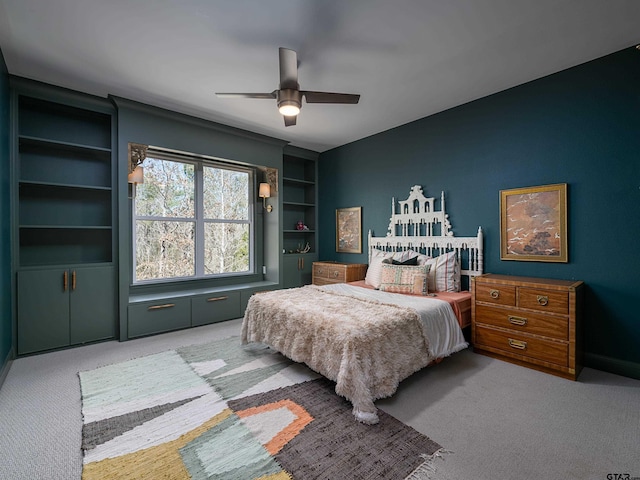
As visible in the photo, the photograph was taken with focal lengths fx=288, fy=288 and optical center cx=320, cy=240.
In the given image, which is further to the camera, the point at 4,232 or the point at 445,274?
the point at 445,274

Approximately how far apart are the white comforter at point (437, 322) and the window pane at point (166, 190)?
9.71 feet

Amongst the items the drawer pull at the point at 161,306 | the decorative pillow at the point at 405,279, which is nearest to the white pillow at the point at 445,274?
the decorative pillow at the point at 405,279

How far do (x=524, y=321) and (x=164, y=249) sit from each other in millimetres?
4390

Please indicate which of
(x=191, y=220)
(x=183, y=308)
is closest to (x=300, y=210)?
(x=191, y=220)

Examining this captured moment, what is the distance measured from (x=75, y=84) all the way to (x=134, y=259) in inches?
81.7

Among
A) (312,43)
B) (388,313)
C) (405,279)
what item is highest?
(312,43)

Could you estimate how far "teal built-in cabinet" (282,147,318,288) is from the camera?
525cm

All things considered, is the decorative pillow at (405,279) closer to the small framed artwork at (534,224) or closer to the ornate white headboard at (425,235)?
the ornate white headboard at (425,235)

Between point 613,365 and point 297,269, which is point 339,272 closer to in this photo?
point 297,269

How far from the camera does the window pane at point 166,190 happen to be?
3953 millimetres

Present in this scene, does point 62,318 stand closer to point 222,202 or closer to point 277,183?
point 222,202

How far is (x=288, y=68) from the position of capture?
232cm

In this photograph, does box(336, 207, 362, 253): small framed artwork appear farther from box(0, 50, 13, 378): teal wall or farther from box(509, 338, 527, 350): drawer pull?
box(0, 50, 13, 378): teal wall

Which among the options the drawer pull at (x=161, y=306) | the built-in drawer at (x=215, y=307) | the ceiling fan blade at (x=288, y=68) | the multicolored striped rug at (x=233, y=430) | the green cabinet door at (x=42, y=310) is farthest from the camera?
the built-in drawer at (x=215, y=307)
